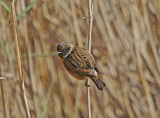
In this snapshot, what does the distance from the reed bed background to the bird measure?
3.09ft

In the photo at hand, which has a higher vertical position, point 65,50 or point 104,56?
point 65,50

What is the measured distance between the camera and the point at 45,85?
9.59 feet

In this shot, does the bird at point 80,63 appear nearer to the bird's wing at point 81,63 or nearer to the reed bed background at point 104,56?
the bird's wing at point 81,63

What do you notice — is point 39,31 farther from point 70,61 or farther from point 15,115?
point 70,61

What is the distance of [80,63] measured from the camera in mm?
1567

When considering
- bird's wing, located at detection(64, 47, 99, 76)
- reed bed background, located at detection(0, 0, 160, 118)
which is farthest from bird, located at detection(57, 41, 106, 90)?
reed bed background, located at detection(0, 0, 160, 118)

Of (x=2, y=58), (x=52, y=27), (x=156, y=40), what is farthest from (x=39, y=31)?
(x=156, y=40)

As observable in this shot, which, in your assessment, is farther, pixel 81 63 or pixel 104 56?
pixel 104 56

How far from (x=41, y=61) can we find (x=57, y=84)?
33 cm

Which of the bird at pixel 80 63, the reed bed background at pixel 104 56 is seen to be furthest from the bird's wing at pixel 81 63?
the reed bed background at pixel 104 56

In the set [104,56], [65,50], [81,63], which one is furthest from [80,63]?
[104,56]

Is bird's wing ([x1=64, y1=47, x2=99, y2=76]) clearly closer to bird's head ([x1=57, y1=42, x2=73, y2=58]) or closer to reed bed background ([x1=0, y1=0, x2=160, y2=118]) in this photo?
bird's head ([x1=57, y1=42, x2=73, y2=58])

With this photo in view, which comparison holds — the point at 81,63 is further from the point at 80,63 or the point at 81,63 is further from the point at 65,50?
the point at 65,50

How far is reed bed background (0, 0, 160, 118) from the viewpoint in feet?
8.66
